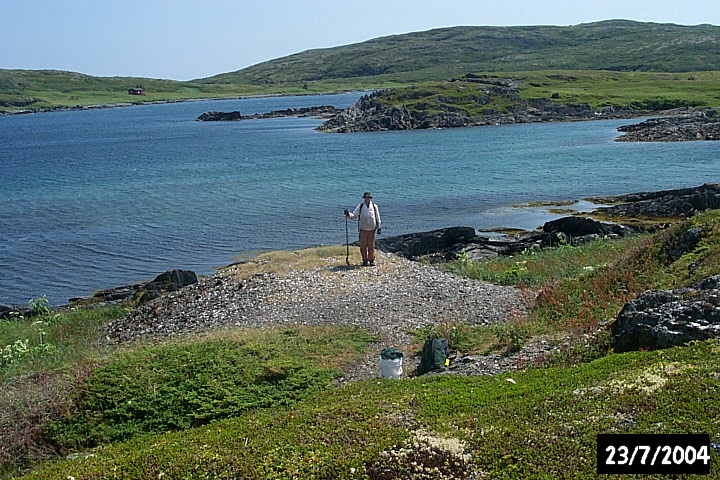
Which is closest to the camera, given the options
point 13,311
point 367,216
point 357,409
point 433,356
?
point 357,409

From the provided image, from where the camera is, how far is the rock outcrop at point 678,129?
81625mm

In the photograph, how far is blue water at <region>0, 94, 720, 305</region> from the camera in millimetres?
37688

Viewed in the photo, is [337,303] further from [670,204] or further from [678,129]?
[678,129]

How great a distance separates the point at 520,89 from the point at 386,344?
410 ft

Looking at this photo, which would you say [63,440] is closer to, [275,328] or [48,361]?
[48,361]

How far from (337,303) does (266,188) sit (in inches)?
1604

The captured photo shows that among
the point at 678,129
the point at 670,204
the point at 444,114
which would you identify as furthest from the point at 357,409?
the point at 444,114

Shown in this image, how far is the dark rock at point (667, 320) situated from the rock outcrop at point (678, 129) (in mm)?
75404

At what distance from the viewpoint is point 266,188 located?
59750mm

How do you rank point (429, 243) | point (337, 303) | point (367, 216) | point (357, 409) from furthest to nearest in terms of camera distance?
point (429, 243), point (367, 216), point (337, 303), point (357, 409)

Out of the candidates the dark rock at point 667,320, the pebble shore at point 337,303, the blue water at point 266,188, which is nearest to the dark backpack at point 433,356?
the pebble shore at point 337,303

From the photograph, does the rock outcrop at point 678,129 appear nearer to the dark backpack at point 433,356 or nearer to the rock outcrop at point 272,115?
A: the dark backpack at point 433,356

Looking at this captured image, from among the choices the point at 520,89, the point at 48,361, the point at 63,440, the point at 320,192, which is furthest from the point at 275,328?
the point at 520,89

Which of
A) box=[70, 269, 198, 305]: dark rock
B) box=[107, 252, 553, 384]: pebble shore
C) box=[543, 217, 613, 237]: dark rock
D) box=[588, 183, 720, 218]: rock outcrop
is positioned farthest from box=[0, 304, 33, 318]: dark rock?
box=[588, 183, 720, 218]: rock outcrop
